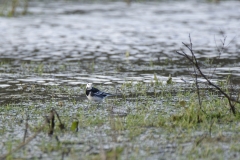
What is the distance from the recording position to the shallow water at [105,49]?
37.2ft

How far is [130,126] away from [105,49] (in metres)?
9.79

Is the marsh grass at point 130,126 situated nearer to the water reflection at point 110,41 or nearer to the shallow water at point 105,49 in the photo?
the shallow water at point 105,49

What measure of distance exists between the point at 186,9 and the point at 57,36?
9.76 meters

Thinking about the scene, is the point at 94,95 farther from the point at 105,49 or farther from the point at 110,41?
the point at 110,41

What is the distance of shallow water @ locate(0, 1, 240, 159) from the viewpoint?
11341mm

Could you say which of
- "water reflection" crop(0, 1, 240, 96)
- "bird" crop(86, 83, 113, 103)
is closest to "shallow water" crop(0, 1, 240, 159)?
"water reflection" crop(0, 1, 240, 96)

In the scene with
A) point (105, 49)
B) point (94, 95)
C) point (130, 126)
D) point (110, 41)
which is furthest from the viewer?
point (110, 41)

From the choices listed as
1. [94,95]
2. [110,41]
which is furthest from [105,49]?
[94,95]

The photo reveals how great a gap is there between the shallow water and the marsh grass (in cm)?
6

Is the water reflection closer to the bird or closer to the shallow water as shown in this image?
the shallow water

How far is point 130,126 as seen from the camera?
882 centimetres

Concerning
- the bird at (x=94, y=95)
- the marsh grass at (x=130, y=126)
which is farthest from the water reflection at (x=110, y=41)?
the bird at (x=94, y=95)

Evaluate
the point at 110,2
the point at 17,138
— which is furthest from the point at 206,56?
the point at 110,2

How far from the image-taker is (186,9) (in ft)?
95.2
